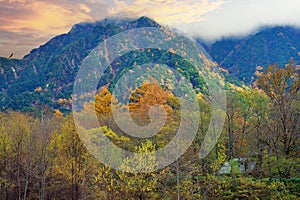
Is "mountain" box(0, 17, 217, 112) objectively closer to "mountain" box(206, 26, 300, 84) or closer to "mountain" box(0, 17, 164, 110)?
"mountain" box(0, 17, 164, 110)

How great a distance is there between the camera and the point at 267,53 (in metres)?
87.6

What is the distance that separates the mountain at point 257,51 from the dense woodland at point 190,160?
193 ft

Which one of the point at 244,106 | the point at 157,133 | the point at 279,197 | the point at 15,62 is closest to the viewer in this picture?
the point at 279,197

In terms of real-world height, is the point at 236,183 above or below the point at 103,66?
below

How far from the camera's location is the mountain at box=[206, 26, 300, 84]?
83.2 metres

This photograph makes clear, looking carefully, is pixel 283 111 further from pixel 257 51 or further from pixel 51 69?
pixel 51 69

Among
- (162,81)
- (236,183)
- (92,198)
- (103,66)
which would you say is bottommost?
(92,198)

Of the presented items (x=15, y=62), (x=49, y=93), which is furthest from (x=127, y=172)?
(x=15, y=62)

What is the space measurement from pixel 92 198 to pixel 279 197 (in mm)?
9087

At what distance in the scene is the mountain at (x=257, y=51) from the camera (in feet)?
273

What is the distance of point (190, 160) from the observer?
16.7 meters

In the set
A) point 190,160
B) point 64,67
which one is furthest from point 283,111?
point 64,67

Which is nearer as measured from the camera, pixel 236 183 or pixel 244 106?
pixel 236 183

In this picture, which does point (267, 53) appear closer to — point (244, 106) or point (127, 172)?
point (244, 106)
